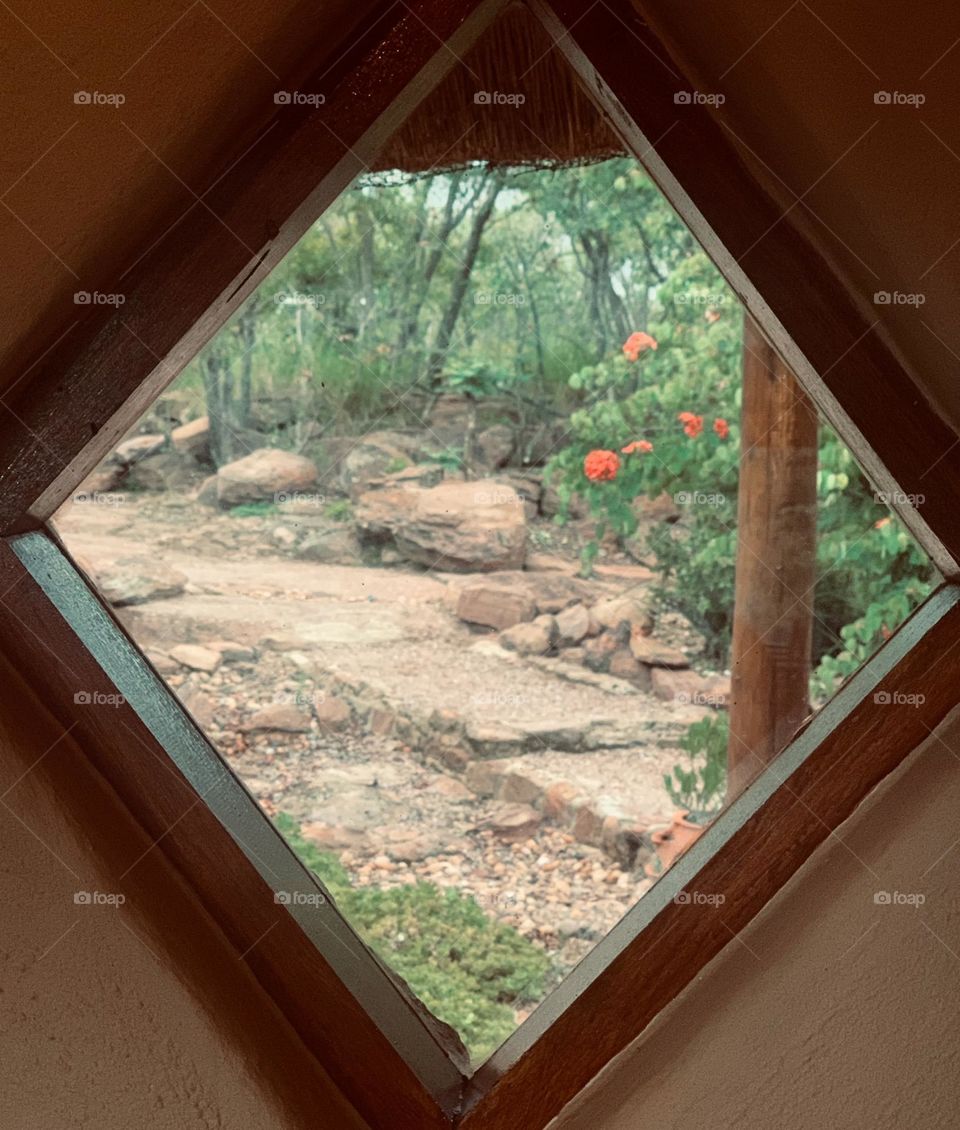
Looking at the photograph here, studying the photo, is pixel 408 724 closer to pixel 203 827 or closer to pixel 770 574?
pixel 770 574

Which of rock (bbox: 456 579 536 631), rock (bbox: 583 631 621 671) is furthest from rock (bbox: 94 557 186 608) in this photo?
rock (bbox: 583 631 621 671)

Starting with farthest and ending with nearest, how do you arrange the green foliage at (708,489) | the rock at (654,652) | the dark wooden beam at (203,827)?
1. the rock at (654,652)
2. the green foliage at (708,489)
3. the dark wooden beam at (203,827)

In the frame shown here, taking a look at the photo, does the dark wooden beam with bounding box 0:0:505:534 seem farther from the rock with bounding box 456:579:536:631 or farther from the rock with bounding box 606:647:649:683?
the rock with bounding box 456:579:536:631

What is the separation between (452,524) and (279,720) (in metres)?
1.10

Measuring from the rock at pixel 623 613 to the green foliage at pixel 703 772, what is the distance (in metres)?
0.52

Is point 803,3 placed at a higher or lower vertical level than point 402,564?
higher

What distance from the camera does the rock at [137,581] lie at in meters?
4.62

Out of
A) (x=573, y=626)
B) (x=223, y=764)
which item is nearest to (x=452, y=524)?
(x=573, y=626)

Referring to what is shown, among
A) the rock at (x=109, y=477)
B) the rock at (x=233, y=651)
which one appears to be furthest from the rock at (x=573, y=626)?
the rock at (x=109, y=477)

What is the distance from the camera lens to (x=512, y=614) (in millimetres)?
4527

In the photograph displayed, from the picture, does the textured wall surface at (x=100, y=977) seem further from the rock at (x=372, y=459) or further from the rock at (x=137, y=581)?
the rock at (x=372, y=459)

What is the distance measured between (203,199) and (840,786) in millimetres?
560

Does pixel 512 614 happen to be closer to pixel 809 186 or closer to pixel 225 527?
pixel 225 527

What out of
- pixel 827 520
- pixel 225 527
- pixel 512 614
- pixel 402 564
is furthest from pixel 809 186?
pixel 225 527
